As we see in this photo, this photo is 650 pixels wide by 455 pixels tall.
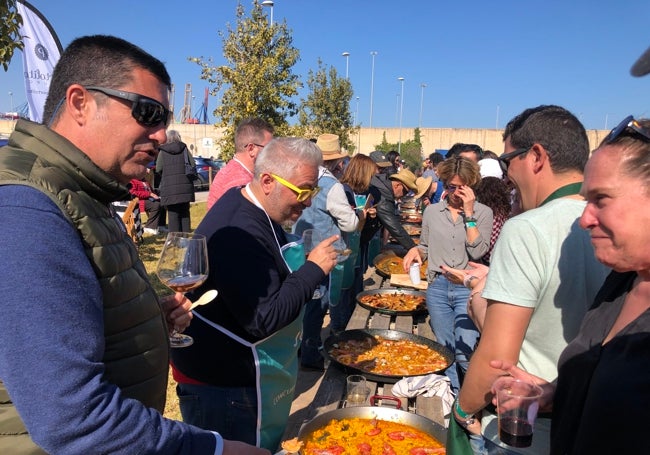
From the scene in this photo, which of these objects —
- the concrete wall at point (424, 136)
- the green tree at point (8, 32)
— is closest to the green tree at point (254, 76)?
the green tree at point (8, 32)

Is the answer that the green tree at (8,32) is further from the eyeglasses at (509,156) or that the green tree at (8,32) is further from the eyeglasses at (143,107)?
the eyeglasses at (509,156)

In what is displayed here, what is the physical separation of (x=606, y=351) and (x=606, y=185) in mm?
498

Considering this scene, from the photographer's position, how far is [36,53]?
17.6 ft

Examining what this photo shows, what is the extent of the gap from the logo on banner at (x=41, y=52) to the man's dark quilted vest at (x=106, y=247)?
16.8 feet

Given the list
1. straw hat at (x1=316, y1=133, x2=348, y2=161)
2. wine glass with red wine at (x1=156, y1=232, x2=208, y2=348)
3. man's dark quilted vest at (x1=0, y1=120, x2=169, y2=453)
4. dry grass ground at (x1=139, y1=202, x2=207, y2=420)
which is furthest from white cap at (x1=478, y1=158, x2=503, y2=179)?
man's dark quilted vest at (x1=0, y1=120, x2=169, y2=453)

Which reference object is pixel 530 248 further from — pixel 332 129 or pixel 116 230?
pixel 332 129

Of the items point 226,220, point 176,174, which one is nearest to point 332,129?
point 176,174

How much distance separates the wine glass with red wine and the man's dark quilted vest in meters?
0.41

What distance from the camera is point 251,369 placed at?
7.30 ft

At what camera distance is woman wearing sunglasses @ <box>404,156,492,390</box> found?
4.22m

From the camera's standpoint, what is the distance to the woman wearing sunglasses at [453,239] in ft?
13.8

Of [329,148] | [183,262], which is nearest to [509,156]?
[183,262]

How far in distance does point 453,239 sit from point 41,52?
17.1 feet

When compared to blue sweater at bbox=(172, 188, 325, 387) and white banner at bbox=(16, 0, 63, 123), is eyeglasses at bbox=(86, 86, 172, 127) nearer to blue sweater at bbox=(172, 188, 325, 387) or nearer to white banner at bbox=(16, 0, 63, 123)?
blue sweater at bbox=(172, 188, 325, 387)
